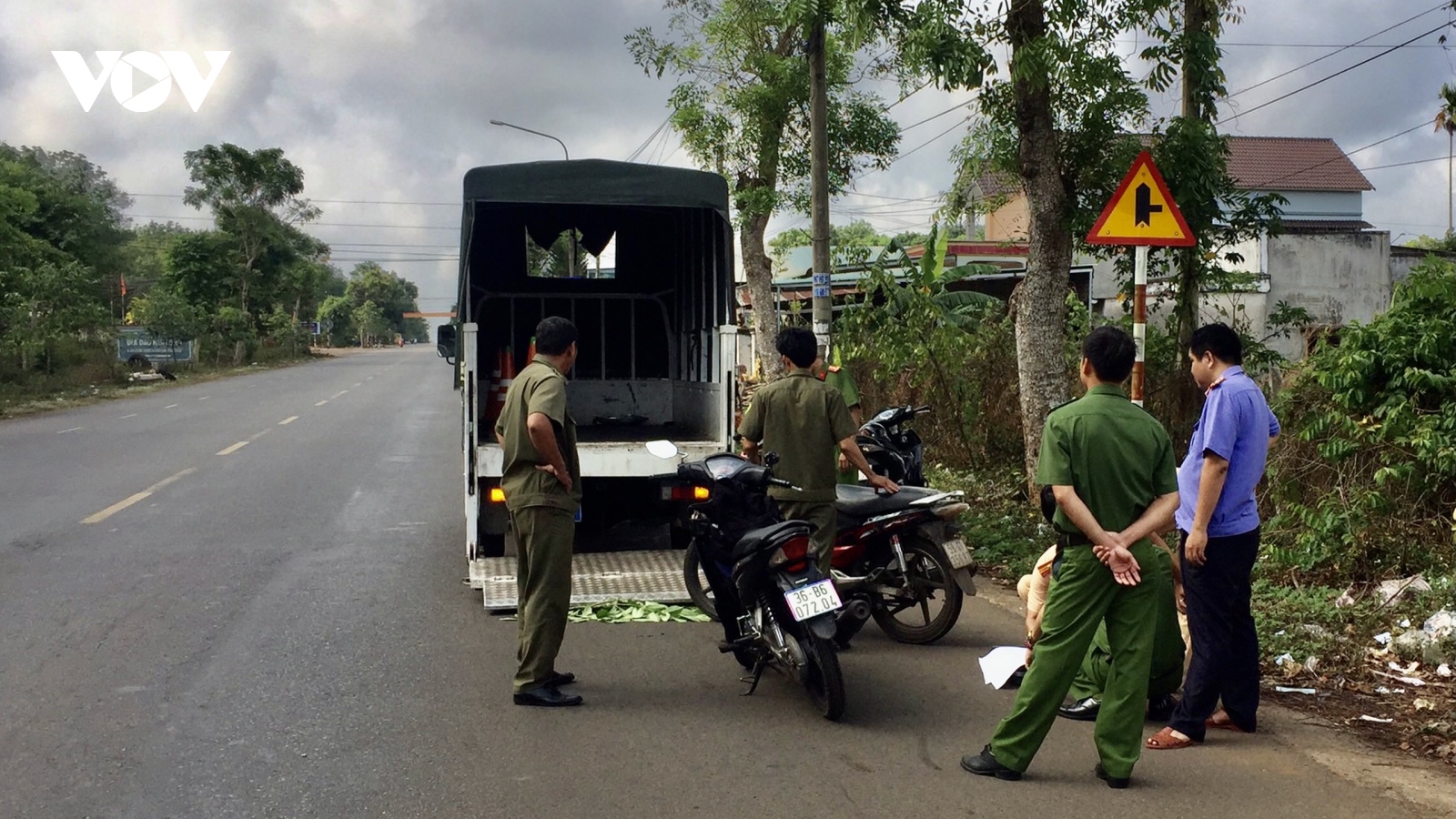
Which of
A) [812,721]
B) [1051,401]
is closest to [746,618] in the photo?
[812,721]

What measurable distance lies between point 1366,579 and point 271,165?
63.9 metres

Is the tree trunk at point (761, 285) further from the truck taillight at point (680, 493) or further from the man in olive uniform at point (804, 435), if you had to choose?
the man in olive uniform at point (804, 435)

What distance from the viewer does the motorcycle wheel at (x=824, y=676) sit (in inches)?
200

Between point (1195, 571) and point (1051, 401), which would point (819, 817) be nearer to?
point (1195, 571)

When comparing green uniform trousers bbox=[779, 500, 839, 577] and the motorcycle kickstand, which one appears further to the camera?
green uniform trousers bbox=[779, 500, 839, 577]

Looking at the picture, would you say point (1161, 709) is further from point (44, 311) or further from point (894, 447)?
point (44, 311)

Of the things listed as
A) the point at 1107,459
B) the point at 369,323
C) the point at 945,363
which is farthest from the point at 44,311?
the point at 369,323

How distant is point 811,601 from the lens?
506cm

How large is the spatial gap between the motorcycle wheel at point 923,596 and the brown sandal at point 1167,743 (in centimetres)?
170

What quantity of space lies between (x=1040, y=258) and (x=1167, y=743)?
5.69m

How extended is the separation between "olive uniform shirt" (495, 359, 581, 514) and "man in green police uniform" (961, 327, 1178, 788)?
7.05ft

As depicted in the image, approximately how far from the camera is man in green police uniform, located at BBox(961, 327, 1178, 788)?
4223 millimetres

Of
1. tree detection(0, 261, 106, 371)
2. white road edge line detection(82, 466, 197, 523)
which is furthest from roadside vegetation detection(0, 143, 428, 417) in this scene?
white road edge line detection(82, 466, 197, 523)

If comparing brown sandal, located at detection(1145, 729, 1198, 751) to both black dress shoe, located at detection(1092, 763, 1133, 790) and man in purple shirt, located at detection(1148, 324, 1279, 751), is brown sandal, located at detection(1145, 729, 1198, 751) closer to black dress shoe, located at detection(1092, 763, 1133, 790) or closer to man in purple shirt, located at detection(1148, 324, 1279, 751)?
man in purple shirt, located at detection(1148, 324, 1279, 751)
